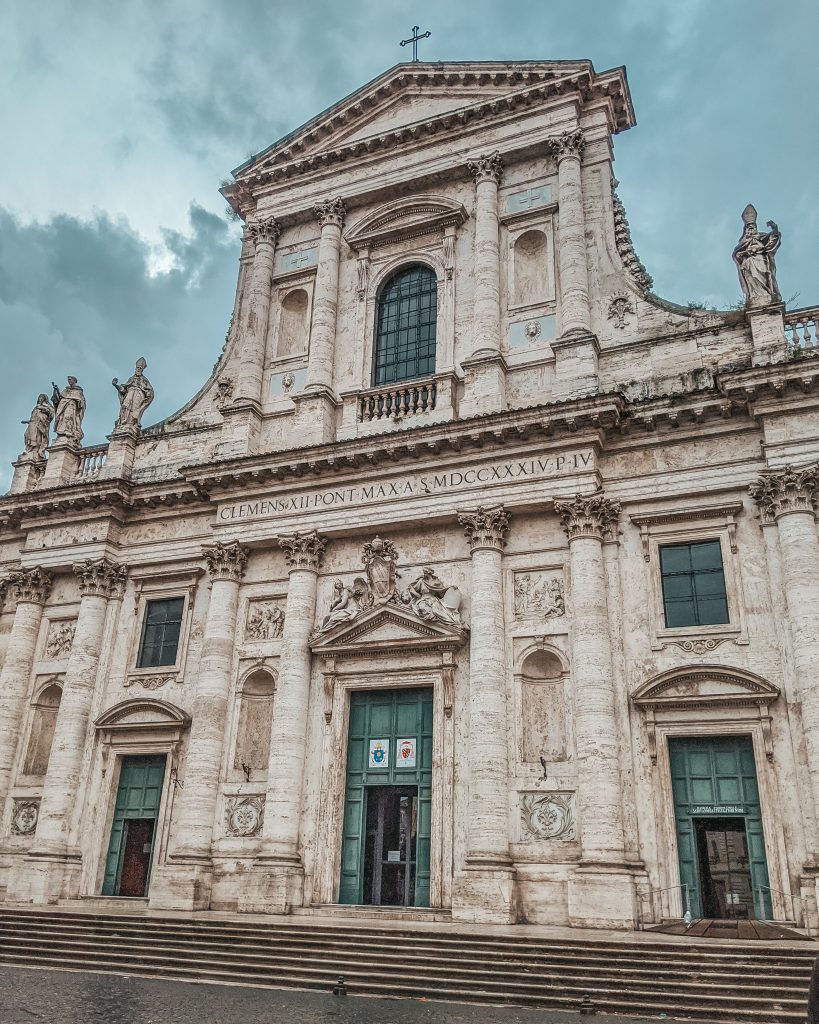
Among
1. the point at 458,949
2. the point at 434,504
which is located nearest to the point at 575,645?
the point at 434,504

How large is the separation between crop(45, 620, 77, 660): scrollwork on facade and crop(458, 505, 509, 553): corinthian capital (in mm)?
9714

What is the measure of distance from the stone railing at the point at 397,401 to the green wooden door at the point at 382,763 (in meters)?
5.67

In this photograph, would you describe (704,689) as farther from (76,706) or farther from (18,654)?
(18,654)

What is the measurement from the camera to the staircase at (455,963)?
1014 cm

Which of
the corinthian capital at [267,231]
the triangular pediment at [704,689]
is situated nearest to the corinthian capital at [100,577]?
the corinthian capital at [267,231]

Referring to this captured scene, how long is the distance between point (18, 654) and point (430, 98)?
1609cm

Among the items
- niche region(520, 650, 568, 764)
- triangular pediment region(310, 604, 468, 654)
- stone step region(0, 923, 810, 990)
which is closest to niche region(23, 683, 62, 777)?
stone step region(0, 923, 810, 990)

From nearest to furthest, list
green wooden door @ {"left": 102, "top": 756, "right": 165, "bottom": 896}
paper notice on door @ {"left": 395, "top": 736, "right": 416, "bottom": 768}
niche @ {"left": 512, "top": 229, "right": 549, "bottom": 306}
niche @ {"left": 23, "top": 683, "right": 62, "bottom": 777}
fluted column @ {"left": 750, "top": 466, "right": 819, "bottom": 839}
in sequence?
fluted column @ {"left": 750, "top": 466, "right": 819, "bottom": 839} → paper notice on door @ {"left": 395, "top": 736, "right": 416, "bottom": 768} → green wooden door @ {"left": 102, "top": 756, "right": 165, "bottom": 896} → niche @ {"left": 512, "top": 229, "right": 549, "bottom": 306} → niche @ {"left": 23, "top": 683, "right": 62, "bottom": 777}

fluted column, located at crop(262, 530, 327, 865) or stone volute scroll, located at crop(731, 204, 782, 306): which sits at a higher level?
stone volute scroll, located at crop(731, 204, 782, 306)

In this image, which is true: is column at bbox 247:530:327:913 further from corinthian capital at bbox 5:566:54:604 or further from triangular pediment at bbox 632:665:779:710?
corinthian capital at bbox 5:566:54:604

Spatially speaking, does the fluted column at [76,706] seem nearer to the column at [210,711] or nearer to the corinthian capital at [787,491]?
the column at [210,711]

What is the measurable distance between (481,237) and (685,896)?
43.3 feet

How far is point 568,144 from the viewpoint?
19.4 m

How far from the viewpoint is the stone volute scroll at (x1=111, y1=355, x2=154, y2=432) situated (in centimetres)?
2216
